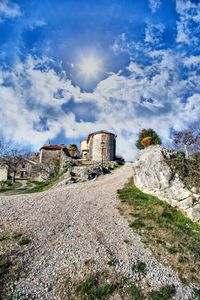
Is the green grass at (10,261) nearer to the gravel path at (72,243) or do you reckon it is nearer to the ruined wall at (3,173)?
the gravel path at (72,243)

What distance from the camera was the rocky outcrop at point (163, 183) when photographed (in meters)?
19.5

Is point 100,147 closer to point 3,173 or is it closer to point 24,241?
point 3,173

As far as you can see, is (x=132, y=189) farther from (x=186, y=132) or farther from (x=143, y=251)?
(x=186, y=132)

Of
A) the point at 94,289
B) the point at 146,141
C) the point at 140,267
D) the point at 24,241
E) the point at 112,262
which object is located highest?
the point at 146,141

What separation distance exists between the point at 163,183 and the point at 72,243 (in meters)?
12.7

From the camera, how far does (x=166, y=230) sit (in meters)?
15.0

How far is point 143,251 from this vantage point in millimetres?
12305

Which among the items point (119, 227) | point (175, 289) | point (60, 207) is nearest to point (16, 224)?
point (60, 207)

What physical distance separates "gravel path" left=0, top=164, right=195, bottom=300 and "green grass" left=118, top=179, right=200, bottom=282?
0.73 m

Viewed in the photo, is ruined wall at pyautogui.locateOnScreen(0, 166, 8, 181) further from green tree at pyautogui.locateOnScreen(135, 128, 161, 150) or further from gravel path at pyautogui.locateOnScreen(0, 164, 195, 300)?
gravel path at pyautogui.locateOnScreen(0, 164, 195, 300)

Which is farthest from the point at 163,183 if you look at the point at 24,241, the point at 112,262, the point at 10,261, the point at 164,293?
the point at 10,261

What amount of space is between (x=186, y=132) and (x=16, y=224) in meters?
34.8

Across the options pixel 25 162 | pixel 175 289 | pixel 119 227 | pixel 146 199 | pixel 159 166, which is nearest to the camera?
pixel 175 289

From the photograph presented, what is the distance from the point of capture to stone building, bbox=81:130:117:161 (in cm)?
5635
